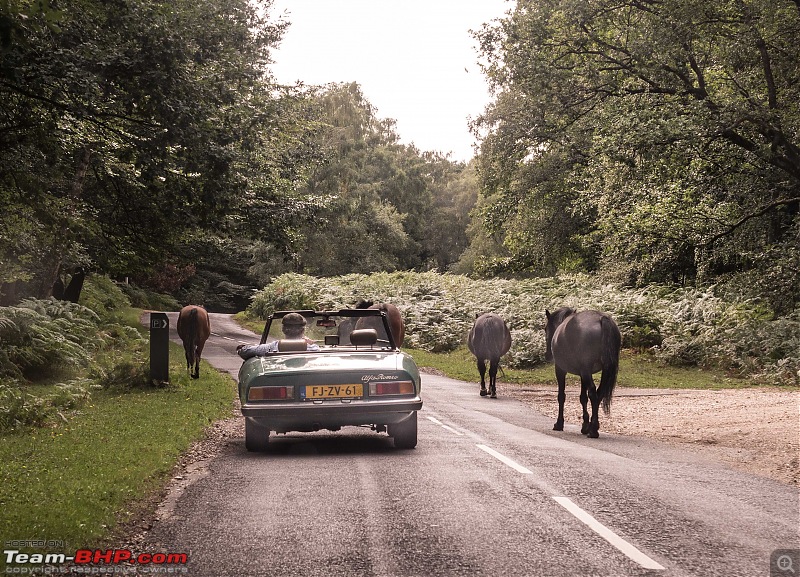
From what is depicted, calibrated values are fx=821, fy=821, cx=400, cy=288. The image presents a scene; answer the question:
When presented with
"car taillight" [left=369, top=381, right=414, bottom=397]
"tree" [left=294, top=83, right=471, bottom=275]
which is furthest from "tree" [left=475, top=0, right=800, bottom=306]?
"tree" [left=294, top=83, right=471, bottom=275]

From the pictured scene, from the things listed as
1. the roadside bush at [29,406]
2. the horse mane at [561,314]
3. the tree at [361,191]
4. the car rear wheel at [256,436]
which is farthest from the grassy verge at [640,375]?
the tree at [361,191]

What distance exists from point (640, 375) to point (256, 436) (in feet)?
51.7

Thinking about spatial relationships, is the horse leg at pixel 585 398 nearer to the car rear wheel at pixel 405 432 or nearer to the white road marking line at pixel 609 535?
the car rear wheel at pixel 405 432

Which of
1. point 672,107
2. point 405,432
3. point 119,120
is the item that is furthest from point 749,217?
point 405,432

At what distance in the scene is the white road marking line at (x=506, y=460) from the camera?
8.74 m

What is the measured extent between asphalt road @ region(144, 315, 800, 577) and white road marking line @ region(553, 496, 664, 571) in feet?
0.05

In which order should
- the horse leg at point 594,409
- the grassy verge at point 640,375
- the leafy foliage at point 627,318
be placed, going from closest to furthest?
the horse leg at point 594,409
the grassy verge at point 640,375
the leafy foliage at point 627,318

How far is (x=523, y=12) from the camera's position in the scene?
25344 mm

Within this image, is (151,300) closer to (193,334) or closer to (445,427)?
(193,334)

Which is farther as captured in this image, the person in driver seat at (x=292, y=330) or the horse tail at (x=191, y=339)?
the horse tail at (x=191, y=339)

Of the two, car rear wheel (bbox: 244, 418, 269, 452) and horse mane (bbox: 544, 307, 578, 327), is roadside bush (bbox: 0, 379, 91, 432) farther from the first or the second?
horse mane (bbox: 544, 307, 578, 327)

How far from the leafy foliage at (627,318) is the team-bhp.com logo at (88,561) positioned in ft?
61.7

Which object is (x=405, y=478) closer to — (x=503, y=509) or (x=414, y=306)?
(x=503, y=509)

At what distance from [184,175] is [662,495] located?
13.0 metres
